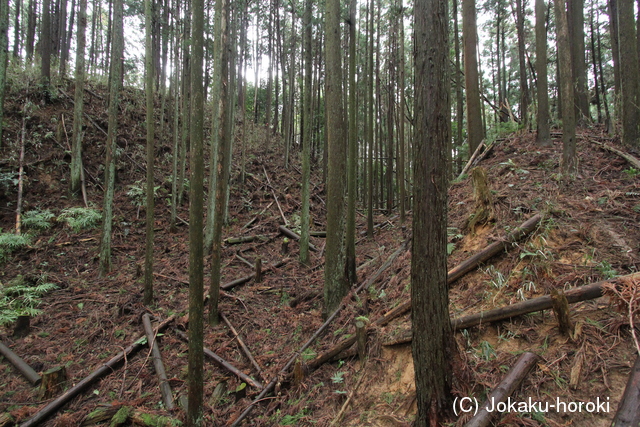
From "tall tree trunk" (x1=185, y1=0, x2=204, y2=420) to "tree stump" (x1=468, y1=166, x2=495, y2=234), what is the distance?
173 inches

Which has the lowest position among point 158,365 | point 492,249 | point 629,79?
point 158,365

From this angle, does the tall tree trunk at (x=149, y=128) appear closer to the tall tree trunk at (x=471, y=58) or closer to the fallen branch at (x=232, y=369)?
the fallen branch at (x=232, y=369)

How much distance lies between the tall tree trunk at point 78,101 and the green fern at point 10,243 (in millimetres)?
2779

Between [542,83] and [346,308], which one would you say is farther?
[542,83]

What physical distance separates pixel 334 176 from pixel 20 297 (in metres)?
7.89

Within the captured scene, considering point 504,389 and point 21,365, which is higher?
point 504,389

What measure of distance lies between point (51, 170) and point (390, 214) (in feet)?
48.7

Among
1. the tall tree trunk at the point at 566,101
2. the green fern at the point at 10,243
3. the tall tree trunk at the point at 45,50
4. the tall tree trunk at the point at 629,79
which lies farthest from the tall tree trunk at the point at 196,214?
the tall tree trunk at the point at 45,50

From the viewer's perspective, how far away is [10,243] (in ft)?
28.8

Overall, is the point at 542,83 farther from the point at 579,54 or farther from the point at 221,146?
the point at 221,146

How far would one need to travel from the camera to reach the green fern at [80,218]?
33.5ft

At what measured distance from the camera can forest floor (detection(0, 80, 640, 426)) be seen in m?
3.14

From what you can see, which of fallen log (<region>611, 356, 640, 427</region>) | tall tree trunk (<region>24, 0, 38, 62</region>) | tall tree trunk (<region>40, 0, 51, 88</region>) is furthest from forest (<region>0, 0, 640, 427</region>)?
tall tree trunk (<region>24, 0, 38, 62</region>)

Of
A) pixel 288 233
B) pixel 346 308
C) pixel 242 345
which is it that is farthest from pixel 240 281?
pixel 346 308
